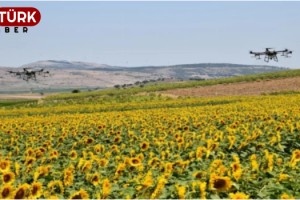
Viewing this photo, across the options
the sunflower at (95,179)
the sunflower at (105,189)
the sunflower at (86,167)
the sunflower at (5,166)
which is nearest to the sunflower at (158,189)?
the sunflower at (105,189)

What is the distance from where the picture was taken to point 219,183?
17.0ft

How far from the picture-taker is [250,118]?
1423cm

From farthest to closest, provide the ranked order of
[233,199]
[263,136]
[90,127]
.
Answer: [90,127], [263,136], [233,199]

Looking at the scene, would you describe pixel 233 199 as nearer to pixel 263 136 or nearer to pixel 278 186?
pixel 278 186

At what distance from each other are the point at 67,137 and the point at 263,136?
5.21 meters

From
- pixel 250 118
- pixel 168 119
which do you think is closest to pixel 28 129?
pixel 168 119

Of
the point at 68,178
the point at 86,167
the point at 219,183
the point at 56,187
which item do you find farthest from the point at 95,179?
the point at 219,183

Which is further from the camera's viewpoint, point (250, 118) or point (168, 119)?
point (168, 119)

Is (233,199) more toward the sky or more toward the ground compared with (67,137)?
more toward the sky

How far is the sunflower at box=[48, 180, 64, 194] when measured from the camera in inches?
235

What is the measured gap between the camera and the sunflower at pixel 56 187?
5.96 m

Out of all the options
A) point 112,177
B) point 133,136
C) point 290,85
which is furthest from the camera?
point 290,85

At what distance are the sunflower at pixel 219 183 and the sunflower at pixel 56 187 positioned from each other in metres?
2.03

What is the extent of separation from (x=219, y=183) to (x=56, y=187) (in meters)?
2.40
